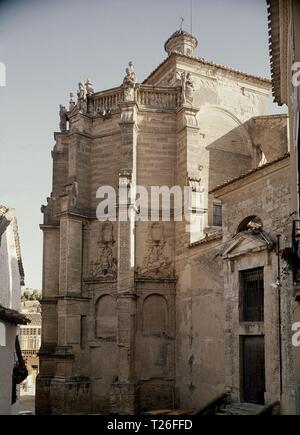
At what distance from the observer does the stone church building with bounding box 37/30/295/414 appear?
692 inches

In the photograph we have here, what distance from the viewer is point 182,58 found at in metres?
23.6

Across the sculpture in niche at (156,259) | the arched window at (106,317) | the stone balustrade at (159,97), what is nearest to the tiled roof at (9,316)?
the arched window at (106,317)

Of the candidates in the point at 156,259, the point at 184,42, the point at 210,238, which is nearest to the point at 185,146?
the point at 156,259

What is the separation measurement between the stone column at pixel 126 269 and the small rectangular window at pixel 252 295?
227 inches

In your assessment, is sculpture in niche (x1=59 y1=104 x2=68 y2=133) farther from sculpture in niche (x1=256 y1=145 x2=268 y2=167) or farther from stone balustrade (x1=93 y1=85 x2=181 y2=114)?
sculpture in niche (x1=256 y1=145 x2=268 y2=167)

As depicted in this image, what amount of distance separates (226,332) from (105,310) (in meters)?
7.14

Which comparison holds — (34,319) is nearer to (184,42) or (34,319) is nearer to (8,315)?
(184,42)

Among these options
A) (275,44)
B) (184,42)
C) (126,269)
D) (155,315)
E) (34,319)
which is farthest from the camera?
(34,319)

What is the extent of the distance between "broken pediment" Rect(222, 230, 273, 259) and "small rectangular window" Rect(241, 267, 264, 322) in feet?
1.87

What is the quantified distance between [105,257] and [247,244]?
27.5ft

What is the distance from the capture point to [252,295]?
1459 centimetres

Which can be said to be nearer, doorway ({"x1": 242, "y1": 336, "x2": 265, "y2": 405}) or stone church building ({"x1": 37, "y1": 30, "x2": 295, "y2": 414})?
doorway ({"x1": 242, "y1": 336, "x2": 265, "y2": 405})

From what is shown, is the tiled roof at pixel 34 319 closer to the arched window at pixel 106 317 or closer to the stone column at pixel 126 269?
the arched window at pixel 106 317

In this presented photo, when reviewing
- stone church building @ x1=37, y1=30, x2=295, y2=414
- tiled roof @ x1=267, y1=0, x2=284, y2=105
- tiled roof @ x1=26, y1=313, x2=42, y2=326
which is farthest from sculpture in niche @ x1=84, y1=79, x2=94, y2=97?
tiled roof @ x1=26, y1=313, x2=42, y2=326
